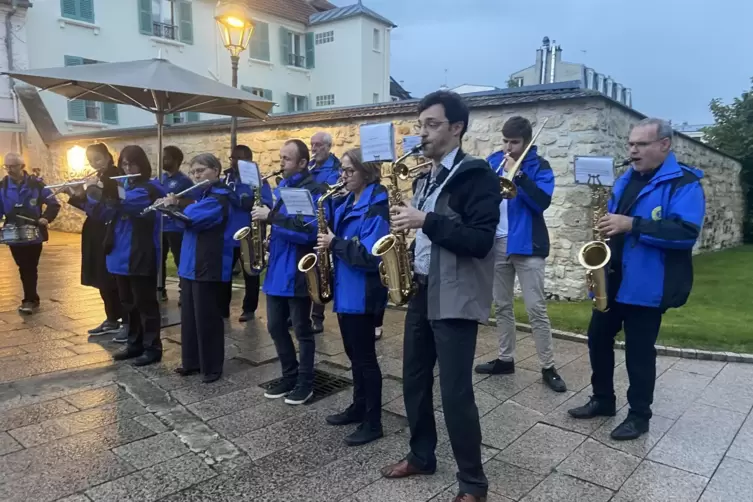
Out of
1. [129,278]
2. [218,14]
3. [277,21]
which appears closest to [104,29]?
[277,21]

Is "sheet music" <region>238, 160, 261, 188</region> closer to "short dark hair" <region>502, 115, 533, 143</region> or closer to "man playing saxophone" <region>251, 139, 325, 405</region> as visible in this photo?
"man playing saxophone" <region>251, 139, 325, 405</region>

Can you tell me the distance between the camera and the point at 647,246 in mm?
3340

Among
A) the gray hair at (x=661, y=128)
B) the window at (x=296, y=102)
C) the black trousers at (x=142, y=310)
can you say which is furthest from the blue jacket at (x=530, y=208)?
the window at (x=296, y=102)

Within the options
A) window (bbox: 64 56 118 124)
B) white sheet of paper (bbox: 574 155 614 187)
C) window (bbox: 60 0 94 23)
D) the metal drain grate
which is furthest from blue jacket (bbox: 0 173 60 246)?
window (bbox: 60 0 94 23)

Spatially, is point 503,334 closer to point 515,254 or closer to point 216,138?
point 515,254

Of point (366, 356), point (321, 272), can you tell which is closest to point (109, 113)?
point (321, 272)

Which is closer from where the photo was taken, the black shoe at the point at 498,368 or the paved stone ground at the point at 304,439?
the paved stone ground at the point at 304,439

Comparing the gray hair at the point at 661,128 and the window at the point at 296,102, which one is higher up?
the window at the point at 296,102

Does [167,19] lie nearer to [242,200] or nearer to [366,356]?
[242,200]

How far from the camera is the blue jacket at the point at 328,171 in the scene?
4.62 metres

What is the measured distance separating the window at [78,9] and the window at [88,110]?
4.68ft

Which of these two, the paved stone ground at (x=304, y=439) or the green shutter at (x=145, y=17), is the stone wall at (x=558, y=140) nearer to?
the paved stone ground at (x=304, y=439)

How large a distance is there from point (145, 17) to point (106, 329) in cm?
1943

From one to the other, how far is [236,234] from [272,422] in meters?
1.54
